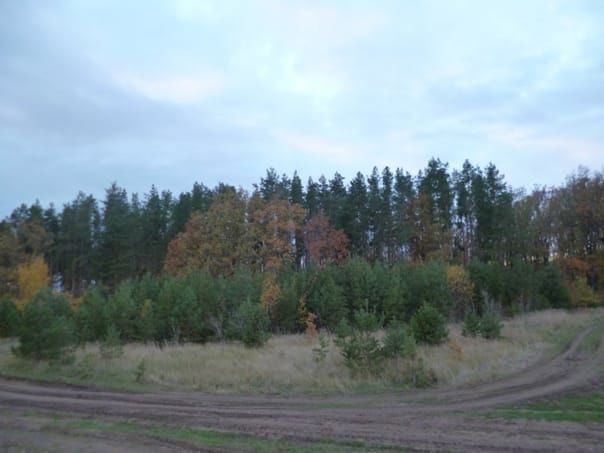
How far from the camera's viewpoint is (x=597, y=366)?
62.5 ft

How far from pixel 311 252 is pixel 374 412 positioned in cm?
4595

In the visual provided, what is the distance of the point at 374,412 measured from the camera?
12.6 metres

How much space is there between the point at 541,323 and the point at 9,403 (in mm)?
32825

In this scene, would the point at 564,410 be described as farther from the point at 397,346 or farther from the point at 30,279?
the point at 30,279

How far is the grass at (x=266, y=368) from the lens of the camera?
17078mm

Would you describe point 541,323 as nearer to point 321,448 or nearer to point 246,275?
point 246,275

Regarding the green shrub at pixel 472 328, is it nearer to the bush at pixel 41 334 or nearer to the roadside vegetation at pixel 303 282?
the roadside vegetation at pixel 303 282

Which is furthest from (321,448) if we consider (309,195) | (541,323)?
(309,195)

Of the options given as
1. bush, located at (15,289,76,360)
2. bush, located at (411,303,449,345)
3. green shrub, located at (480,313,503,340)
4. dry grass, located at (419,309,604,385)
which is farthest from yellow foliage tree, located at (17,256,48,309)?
green shrub, located at (480,313,503,340)

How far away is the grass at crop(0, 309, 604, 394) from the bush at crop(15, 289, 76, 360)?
0.49 metres

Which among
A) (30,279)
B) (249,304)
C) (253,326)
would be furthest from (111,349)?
(30,279)

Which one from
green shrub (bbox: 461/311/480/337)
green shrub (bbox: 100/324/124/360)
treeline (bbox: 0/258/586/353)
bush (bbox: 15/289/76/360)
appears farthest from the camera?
treeline (bbox: 0/258/586/353)

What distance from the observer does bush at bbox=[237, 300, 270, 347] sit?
80.7ft

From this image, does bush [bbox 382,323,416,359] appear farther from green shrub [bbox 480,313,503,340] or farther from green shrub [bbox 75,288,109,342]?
green shrub [bbox 75,288,109,342]
